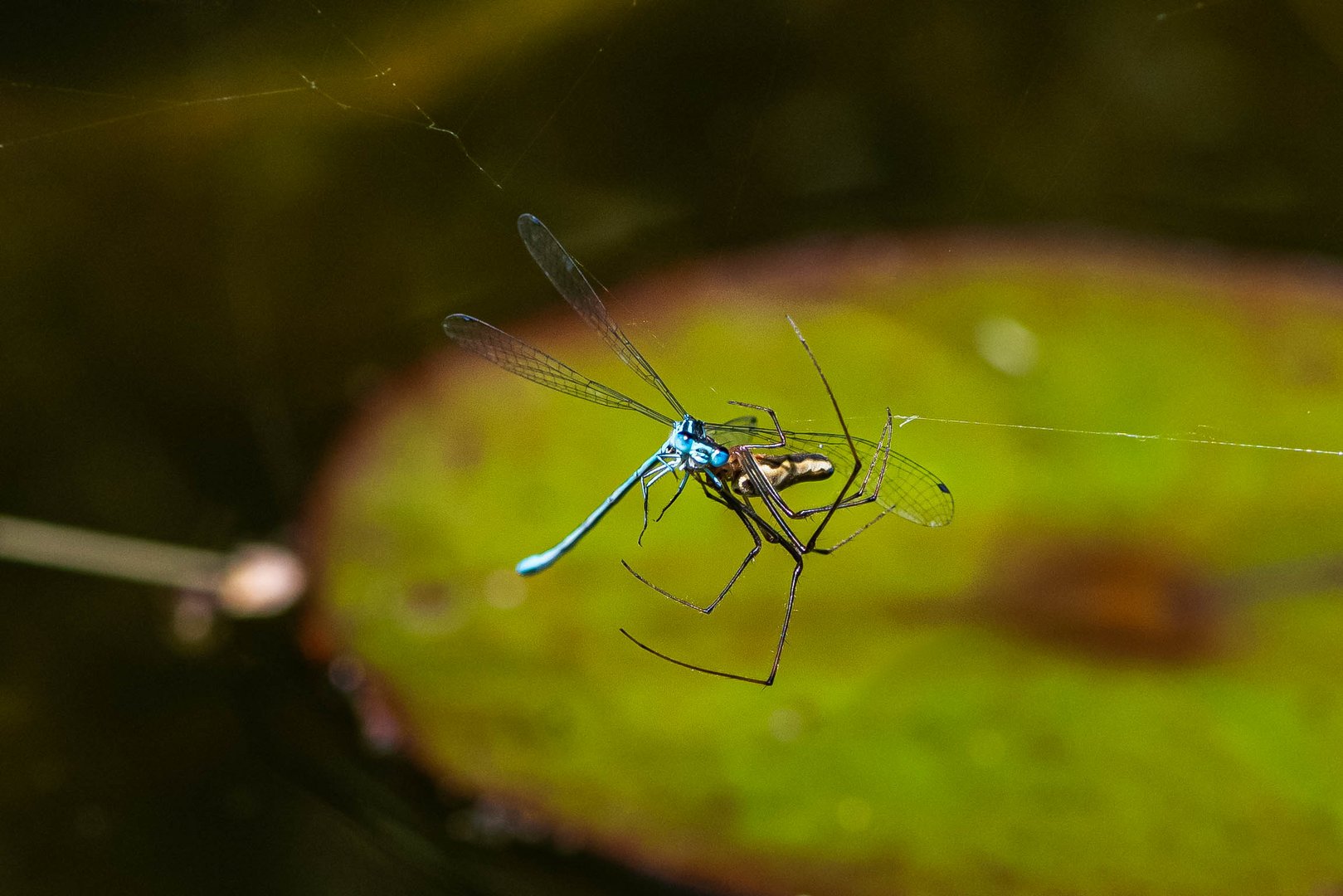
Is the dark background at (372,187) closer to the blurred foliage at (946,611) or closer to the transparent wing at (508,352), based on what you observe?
the blurred foliage at (946,611)

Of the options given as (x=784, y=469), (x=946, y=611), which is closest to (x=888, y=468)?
(x=784, y=469)

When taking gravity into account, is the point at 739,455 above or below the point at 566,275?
below

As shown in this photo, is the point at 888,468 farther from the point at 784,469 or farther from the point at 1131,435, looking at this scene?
the point at 1131,435

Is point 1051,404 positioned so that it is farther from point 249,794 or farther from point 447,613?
point 249,794

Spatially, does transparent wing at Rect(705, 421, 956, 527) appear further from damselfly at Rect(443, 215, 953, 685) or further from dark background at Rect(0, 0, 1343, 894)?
dark background at Rect(0, 0, 1343, 894)

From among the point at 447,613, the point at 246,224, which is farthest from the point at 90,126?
the point at 447,613
